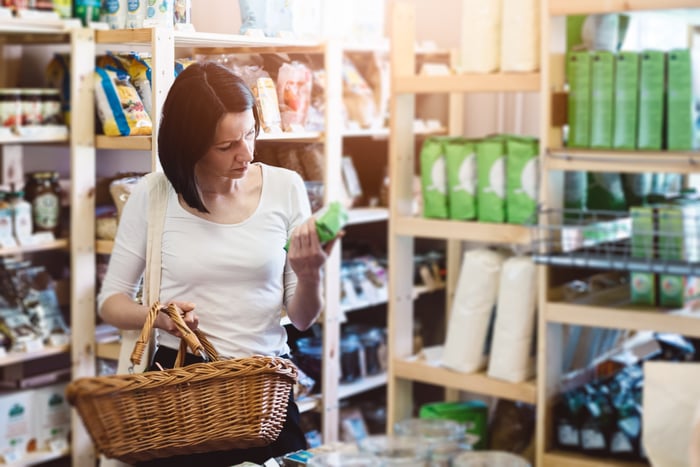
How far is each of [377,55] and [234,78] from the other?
2.46 meters

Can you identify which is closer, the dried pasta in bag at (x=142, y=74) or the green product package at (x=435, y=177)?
the dried pasta in bag at (x=142, y=74)

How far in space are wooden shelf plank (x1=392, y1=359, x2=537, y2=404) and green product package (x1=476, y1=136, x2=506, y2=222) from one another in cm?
51

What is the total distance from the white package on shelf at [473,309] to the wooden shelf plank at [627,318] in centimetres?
23

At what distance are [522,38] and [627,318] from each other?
2.89 ft

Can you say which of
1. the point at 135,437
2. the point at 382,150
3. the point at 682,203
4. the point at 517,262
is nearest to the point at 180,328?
the point at 135,437

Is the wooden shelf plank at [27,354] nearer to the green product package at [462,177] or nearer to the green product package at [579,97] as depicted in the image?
the green product package at [462,177]

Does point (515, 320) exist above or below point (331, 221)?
below

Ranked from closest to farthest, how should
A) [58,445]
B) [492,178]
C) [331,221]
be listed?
[331,221] → [492,178] → [58,445]

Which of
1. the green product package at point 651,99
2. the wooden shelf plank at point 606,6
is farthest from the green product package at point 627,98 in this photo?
the wooden shelf plank at point 606,6

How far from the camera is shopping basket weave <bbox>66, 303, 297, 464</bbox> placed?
1.26 meters

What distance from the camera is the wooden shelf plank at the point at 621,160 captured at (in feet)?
8.81

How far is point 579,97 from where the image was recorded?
114 inches

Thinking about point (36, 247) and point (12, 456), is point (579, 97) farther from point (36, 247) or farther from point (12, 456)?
point (12, 456)

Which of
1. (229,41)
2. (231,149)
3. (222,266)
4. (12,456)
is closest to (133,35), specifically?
(229,41)
